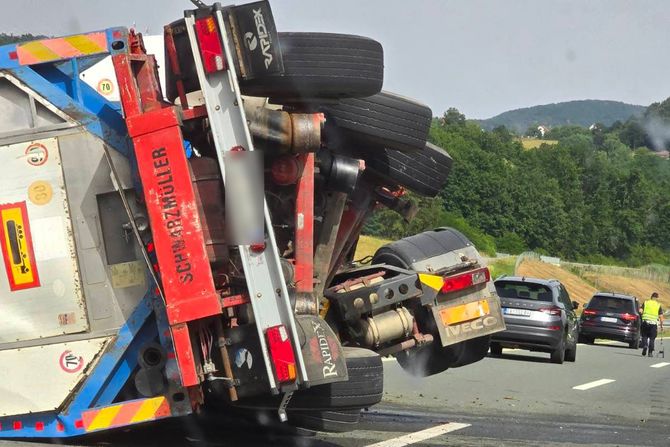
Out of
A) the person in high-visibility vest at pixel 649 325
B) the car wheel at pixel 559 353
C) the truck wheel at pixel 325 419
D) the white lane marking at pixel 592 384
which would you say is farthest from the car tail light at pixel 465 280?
the person in high-visibility vest at pixel 649 325

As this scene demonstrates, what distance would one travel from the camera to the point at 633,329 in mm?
29922

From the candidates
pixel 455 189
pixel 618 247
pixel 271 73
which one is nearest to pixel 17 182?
pixel 271 73

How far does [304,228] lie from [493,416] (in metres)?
4.80

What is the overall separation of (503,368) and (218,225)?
12338mm

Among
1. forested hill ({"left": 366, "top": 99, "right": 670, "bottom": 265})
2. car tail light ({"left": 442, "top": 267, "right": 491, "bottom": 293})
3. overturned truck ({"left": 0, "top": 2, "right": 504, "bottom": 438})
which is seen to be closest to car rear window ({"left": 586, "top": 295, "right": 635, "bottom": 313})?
car tail light ({"left": 442, "top": 267, "right": 491, "bottom": 293})

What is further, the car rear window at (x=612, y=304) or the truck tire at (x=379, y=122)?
the car rear window at (x=612, y=304)

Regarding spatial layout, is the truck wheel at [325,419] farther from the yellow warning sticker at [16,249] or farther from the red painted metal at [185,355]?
the yellow warning sticker at [16,249]

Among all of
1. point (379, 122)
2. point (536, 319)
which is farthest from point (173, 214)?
point (536, 319)

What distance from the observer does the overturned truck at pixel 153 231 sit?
6.20 m

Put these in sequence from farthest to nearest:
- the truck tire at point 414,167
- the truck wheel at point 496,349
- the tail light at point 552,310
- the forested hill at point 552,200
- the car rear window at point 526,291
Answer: the forested hill at point 552,200 < the truck wheel at point 496,349 < the car rear window at point 526,291 < the tail light at point 552,310 < the truck tire at point 414,167

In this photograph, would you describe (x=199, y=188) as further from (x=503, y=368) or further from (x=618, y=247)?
(x=618, y=247)

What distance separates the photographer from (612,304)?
30594 mm

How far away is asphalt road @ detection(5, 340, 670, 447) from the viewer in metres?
8.37

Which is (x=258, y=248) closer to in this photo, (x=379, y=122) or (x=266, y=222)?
(x=266, y=222)
